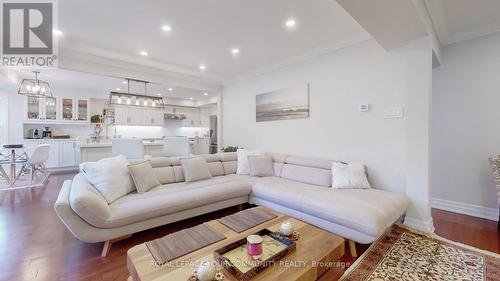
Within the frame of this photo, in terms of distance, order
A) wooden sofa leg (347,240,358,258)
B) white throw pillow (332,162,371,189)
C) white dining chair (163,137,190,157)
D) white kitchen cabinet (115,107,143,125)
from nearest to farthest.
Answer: wooden sofa leg (347,240,358,258), white throw pillow (332,162,371,189), white dining chair (163,137,190,157), white kitchen cabinet (115,107,143,125)

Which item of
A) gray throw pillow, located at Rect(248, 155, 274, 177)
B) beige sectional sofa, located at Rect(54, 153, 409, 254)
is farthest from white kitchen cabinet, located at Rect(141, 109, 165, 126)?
gray throw pillow, located at Rect(248, 155, 274, 177)

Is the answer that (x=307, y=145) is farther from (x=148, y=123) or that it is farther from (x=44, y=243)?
(x=148, y=123)

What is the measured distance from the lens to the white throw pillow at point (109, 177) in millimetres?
2342

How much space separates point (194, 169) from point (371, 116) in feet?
9.04

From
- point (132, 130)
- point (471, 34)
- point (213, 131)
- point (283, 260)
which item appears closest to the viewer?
point (283, 260)

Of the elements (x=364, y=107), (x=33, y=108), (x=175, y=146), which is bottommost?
(x=175, y=146)

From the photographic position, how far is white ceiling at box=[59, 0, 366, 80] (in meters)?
2.31

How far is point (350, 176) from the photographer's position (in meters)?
2.80

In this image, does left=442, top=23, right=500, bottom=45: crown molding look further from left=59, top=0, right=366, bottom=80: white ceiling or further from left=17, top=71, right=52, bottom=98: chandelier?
left=17, top=71, right=52, bottom=98: chandelier

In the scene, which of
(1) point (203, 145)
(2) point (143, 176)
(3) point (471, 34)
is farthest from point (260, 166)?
(1) point (203, 145)

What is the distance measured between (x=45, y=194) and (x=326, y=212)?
16.4 feet

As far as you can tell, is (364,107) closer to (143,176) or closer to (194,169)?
(194,169)

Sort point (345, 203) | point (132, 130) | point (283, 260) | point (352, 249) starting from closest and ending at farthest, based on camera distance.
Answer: point (283, 260)
point (352, 249)
point (345, 203)
point (132, 130)

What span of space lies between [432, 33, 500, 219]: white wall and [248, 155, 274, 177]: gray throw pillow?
2674 mm
